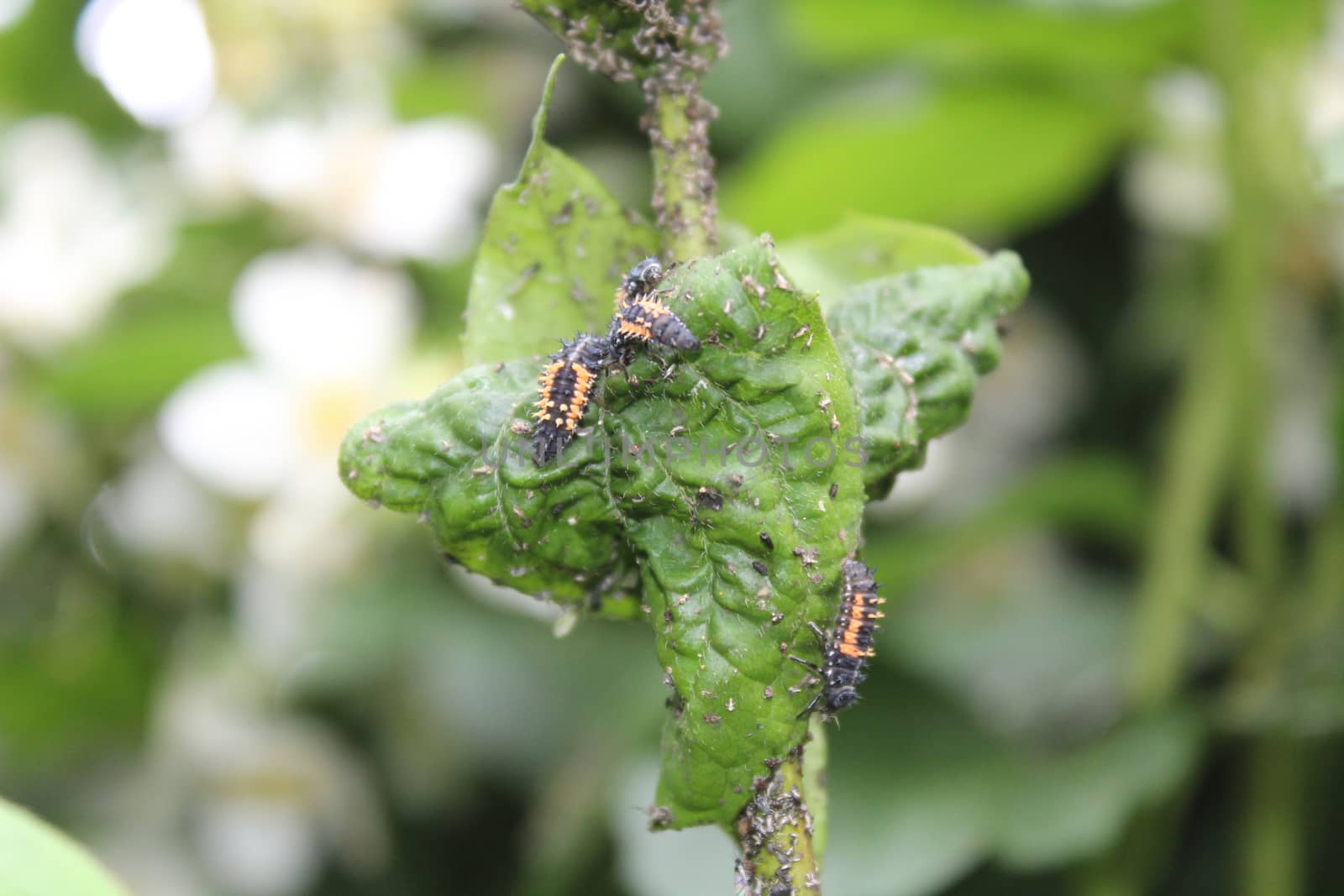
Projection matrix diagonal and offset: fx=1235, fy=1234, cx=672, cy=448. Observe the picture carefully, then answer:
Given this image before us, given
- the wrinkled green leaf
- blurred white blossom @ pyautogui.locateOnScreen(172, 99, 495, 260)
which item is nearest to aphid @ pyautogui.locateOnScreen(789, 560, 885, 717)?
the wrinkled green leaf

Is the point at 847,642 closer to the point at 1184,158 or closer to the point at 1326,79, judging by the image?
the point at 1184,158

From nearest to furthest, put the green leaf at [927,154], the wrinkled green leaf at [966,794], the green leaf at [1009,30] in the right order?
the wrinkled green leaf at [966,794] → the green leaf at [1009,30] → the green leaf at [927,154]

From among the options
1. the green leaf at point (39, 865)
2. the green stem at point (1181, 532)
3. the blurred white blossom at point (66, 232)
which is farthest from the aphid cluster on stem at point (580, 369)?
the blurred white blossom at point (66, 232)

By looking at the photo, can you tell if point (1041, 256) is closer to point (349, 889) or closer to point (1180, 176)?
point (1180, 176)

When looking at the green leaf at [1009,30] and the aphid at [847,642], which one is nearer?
the aphid at [847,642]

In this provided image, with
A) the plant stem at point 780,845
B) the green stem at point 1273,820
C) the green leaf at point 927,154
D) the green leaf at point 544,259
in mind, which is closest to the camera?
the plant stem at point 780,845

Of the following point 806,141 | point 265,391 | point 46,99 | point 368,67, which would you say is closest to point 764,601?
point 806,141

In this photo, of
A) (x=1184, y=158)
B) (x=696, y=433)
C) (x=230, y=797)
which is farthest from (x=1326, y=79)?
(x=230, y=797)

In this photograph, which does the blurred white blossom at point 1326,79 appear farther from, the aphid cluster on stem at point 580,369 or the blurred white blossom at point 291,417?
the aphid cluster on stem at point 580,369

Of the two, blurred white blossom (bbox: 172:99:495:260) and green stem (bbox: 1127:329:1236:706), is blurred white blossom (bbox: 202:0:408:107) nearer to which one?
blurred white blossom (bbox: 172:99:495:260)
